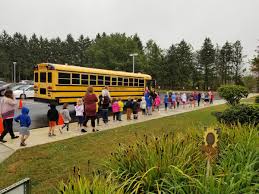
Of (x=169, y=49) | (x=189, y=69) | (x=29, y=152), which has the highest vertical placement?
(x=169, y=49)

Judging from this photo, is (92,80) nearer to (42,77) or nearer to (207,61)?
(42,77)

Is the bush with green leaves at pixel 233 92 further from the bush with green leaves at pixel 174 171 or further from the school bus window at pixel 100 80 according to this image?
the bush with green leaves at pixel 174 171

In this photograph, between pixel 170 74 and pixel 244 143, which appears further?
pixel 170 74

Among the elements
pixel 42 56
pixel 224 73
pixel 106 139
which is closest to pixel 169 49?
pixel 224 73

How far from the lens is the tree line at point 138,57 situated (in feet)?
225

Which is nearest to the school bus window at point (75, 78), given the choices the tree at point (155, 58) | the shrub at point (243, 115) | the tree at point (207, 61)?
the shrub at point (243, 115)

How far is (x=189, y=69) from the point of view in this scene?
78812 mm

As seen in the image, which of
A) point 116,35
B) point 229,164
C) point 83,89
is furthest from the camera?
point 116,35

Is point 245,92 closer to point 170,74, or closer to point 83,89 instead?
point 83,89

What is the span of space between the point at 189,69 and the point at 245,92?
63165mm

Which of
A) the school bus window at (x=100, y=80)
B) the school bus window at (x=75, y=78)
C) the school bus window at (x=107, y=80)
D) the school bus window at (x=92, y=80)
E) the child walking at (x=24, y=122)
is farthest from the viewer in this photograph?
the school bus window at (x=107, y=80)

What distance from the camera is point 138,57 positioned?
64562mm

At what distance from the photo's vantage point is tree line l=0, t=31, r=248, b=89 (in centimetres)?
6844

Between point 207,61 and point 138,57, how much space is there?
28380mm
